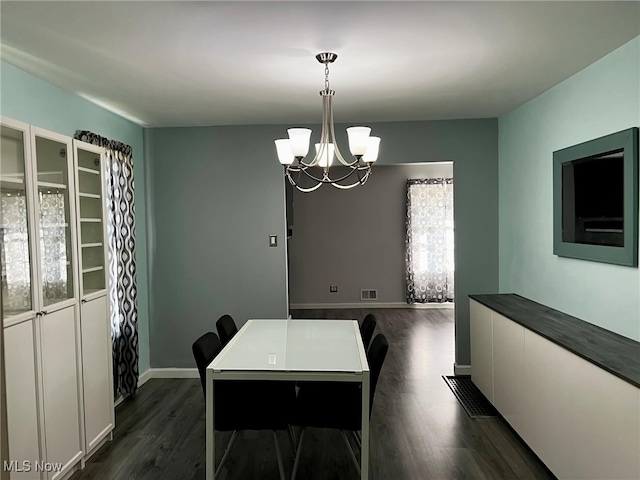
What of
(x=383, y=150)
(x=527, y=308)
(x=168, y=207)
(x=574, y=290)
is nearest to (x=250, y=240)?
(x=168, y=207)

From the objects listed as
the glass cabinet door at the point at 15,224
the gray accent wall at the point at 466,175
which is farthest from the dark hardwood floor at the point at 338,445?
the glass cabinet door at the point at 15,224

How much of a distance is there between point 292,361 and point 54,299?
4.73 feet

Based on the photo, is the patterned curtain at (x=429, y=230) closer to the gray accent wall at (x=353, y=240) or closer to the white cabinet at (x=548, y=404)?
the gray accent wall at (x=353, y=240)

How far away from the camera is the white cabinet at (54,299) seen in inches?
97.7

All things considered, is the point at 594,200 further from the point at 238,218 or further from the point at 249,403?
the point at 238,218

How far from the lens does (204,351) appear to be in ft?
9.20

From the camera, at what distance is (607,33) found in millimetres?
2449

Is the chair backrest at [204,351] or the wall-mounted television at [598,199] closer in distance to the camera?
the wall-mounted television at [598,199]

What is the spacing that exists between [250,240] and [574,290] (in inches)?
112

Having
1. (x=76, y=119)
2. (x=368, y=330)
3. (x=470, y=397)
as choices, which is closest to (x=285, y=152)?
(x=368, y=330)

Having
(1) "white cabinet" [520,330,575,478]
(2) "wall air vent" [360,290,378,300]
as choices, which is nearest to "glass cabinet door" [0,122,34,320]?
(1) "white cabinet" [520,330,575,478]

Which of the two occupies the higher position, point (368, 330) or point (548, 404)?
point (368, 330)

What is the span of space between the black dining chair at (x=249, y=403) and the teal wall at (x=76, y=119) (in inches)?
69.5

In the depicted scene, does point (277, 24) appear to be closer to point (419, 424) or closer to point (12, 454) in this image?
point (12, 454)
